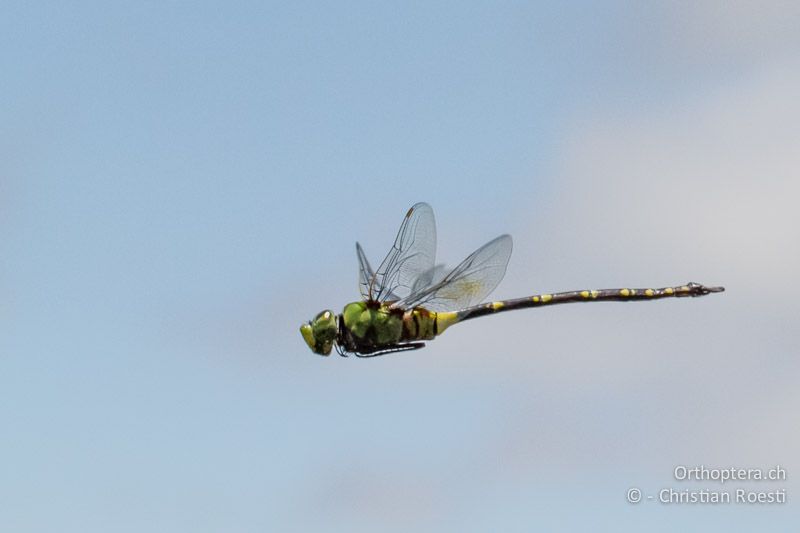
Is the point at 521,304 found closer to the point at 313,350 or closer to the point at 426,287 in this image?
the point at 426,287

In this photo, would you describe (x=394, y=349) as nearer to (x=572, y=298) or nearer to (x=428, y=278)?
(x=428, y=278)

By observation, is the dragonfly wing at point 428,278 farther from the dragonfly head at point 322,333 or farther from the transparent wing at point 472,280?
the dragonfly head at point 322,333

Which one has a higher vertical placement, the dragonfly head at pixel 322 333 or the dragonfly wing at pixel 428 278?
the dragonfly wing at pixel 428 278

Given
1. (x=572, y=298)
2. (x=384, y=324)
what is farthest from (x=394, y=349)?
(x=572, y=298)

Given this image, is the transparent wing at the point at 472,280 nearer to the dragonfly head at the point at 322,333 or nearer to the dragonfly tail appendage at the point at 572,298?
the dragonfly tail appendage at the point at 572,298

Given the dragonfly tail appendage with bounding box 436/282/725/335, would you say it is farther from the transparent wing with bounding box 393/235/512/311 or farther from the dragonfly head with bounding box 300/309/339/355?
the dragonfly head with bounding box 300/309/339/355
